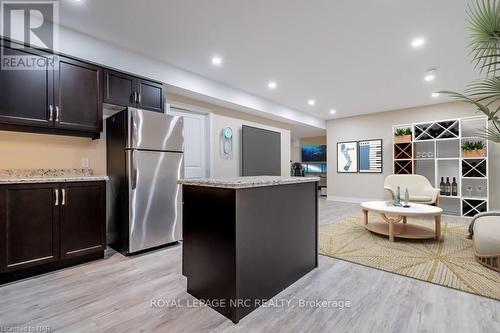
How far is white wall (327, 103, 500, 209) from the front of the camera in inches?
201

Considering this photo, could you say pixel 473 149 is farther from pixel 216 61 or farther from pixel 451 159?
pixel 216 61

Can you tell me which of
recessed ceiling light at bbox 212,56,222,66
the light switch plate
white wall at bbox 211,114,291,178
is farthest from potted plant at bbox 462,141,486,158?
the light switch plate

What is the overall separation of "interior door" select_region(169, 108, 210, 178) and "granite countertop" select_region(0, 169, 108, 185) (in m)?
1.68

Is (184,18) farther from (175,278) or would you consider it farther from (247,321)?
(247,321)

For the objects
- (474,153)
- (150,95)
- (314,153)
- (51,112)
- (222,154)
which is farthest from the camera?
(314,153)

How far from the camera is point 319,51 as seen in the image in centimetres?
329

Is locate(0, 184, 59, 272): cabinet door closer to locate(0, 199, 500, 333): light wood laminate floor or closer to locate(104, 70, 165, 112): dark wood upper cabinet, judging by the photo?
locate(0, 199, 500, 333): light wood laminate floor

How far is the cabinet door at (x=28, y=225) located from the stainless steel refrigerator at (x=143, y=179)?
2.28 ft

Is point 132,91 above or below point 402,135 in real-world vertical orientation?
above

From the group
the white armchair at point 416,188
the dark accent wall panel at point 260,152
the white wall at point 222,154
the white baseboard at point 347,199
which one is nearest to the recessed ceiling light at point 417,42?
the white armchair at point 416,188

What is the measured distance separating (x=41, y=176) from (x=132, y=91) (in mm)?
1479

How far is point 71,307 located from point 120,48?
296 cm

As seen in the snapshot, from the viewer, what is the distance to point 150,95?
11.2 ft

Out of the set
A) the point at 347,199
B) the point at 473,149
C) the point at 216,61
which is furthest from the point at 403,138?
the point at 216,61
